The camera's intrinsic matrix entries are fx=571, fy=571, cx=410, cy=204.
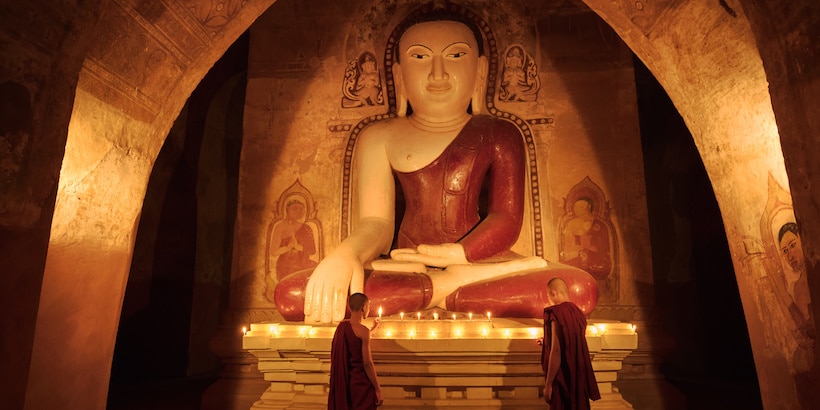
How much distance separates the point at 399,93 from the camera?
5082mm

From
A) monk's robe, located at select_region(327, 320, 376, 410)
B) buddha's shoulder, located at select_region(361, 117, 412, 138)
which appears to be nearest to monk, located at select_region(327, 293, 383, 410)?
monk's robe, located at select_region(327, 320, 376, 410)

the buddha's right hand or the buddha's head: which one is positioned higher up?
the buddha's head

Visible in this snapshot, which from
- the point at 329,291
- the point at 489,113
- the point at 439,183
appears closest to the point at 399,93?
the point at 489,113

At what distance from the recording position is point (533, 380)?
322 centimetres

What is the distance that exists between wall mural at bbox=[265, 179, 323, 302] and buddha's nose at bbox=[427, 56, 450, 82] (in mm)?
1462

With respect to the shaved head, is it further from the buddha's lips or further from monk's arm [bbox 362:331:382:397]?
the buddha's lips

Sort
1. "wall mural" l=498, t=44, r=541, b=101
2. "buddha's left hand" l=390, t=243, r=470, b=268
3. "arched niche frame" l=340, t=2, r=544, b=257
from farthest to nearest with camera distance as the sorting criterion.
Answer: "wall mural" l=498, t=44, r=541, b=101
"arched niche frame" l=340, t=2, r=544, b=257
"buddha's left hand" l=390, t=243, r=470, b=268

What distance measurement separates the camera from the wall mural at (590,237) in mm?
4672

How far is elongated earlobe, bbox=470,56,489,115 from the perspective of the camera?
5.00 metres

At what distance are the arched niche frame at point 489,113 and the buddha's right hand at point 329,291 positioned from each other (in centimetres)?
125

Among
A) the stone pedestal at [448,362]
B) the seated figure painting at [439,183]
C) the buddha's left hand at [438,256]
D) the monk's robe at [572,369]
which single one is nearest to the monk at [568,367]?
→ the monk's robe at [572,369]

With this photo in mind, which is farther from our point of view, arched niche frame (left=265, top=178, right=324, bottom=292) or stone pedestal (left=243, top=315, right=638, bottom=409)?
arched niche frame (left=265, top=178, right=324, bottom=292)

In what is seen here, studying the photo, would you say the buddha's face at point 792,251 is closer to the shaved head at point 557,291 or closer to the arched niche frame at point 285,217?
the shaved head at point 557,291

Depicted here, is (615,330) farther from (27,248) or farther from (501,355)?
(27,248)
